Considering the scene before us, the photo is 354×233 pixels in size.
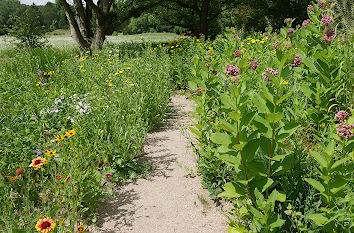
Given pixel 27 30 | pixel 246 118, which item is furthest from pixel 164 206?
pixel 27 30

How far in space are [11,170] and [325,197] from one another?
2.65 metres

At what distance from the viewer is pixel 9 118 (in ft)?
10.3

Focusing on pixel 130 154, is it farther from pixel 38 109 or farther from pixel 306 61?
pixel 306 61

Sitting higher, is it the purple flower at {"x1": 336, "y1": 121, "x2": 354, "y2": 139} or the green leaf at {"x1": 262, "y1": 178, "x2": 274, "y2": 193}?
the purple flower at {"x1": 336, "y1": 121, "x2": 354, "y2": 139}

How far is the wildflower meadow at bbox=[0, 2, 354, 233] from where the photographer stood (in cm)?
165

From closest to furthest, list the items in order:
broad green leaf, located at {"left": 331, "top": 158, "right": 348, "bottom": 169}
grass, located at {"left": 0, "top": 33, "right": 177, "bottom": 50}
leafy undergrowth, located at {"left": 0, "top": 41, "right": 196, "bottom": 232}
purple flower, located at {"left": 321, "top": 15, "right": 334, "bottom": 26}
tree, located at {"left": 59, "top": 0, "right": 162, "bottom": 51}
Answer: broad green leaf, located at {"left": 331, "top": 158, "right": 348, "bottom": 169}, leafy undergrowth, located at {"left": 0, "top": 41, "right": 196, "bottom": 232}, purple flower, located at {"left": 321, "top": 15, "right": 334, "bottom": 26}, tree, located at {"left": 59, "top": 0, "right": 162, "bottom": 51}, grass, located at {"left": 0, "top": 33, "right": 177, "bottom": 50}

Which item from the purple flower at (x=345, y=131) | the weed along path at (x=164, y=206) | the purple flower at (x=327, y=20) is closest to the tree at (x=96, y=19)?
the weed along path at (x=164, y=206)

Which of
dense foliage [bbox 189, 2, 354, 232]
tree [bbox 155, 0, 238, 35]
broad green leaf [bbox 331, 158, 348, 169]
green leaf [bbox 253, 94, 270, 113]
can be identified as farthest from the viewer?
tree [bbox 155, 0, 238, 35]

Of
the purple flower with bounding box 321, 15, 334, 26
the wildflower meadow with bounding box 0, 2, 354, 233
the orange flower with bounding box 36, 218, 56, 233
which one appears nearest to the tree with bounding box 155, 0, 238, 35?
the wildflower meadow with bounding box 0, 2, 354, 233

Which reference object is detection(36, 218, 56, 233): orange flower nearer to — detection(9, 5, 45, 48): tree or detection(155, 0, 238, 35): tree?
detection(9, 5, 45, 48): tree

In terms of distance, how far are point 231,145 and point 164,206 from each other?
44.8 inches

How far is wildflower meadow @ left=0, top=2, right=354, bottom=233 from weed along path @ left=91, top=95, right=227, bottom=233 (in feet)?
0.39

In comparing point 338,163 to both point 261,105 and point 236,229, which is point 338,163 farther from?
point 236,229

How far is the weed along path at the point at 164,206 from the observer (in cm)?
229
